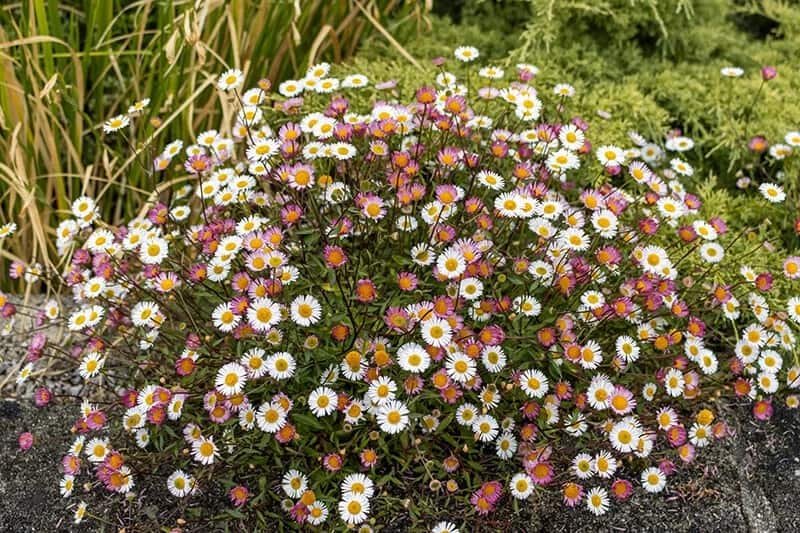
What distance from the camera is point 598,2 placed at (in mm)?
3166

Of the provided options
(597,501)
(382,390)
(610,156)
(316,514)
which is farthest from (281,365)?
(610,156)

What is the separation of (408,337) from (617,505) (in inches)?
28.7

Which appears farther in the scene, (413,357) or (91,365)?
(91,365)

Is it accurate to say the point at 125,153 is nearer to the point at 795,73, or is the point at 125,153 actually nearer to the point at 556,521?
the point at 556,521

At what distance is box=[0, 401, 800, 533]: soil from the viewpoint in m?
2.03

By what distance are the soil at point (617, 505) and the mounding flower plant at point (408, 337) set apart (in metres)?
0.06

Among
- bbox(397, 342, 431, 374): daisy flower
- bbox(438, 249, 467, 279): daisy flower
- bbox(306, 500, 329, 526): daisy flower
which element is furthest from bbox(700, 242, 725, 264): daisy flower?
bbox(306, 500, 329, 526): daisy flower

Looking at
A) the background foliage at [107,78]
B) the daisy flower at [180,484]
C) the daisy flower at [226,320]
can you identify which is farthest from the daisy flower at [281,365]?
the background foliage at [107,78]

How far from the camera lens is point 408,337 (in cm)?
192

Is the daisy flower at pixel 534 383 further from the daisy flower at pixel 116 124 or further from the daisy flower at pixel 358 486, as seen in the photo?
the daisy flower at pixel 116 124

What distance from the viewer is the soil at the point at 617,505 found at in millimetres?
2029

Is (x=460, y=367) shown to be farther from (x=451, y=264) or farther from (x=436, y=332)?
(x=451, y=264)

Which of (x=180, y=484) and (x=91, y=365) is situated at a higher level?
(x=91, y=365)

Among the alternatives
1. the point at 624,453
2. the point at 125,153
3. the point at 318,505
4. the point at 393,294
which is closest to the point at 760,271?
the point at 624,453
